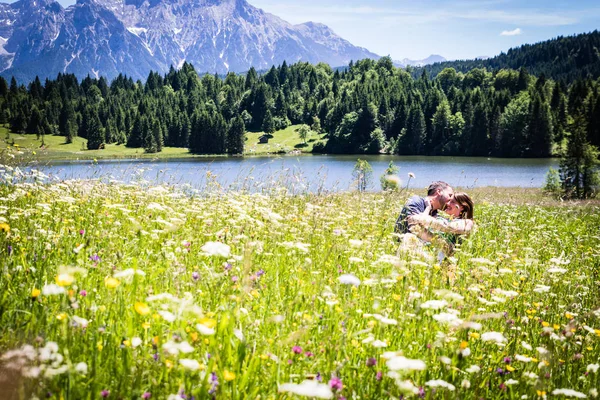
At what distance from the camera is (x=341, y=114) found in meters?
137

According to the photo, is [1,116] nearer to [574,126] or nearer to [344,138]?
[344,138]

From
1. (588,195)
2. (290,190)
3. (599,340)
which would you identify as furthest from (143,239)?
(588,195)

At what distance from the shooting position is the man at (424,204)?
6711mm

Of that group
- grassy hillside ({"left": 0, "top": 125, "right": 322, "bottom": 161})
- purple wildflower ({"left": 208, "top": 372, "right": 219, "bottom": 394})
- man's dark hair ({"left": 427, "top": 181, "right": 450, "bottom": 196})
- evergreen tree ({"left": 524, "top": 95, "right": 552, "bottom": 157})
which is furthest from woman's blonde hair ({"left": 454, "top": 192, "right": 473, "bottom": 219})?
evergreen tree ({"left": 524, "top": 95, "right": 552, "bottom": 157})

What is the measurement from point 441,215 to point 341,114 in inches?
5268

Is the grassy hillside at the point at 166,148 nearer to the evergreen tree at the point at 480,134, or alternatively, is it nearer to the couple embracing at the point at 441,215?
the evergreen tree at the point at 480,134

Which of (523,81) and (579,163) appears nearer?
(579,163)

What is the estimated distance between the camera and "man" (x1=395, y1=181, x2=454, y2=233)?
22.0 feet

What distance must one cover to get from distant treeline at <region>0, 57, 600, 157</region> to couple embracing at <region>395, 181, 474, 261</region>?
80727 millimetres

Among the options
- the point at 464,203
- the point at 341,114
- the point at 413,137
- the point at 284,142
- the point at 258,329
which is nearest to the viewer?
the point at 258,329

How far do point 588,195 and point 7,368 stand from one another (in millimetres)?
30915

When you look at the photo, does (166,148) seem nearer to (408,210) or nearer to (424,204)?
(424,204)

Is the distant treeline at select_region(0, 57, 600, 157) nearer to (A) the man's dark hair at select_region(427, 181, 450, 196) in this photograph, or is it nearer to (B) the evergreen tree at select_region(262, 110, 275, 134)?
(B) the evergreen tree at select_region(262, 110, 275, 134)

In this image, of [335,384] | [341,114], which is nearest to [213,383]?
[335,384]
